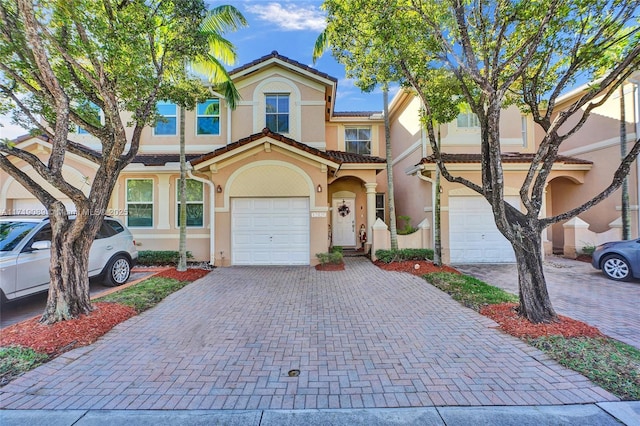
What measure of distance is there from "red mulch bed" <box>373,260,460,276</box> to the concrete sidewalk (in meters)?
5.97

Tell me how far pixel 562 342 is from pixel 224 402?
4.67 m

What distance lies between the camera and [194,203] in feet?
37.3

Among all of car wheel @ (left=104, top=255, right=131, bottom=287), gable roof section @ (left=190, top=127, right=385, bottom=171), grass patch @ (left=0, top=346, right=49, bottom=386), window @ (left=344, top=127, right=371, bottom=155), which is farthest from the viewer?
window @ (left=344, top=127, right=371, bottom=155)

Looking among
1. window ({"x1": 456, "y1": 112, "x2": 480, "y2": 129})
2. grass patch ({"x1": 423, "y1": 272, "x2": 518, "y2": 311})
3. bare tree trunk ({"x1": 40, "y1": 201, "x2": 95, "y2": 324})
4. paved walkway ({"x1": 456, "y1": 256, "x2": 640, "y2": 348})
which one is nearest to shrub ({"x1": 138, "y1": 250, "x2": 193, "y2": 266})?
bare tree trunk ({"x1": 40, "y1": 201, "x2": 95, "y2": 324})

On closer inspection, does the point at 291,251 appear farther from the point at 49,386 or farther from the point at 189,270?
the point at 49,386

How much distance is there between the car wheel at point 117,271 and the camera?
763 cm

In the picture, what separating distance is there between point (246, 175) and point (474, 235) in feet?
Result: 28.8

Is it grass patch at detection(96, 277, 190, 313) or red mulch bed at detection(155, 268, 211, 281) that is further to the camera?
red mulch bed at detection(155, 268, 211, 281)

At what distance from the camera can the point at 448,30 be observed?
256 inches

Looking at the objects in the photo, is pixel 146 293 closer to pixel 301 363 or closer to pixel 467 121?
pixel 301 363

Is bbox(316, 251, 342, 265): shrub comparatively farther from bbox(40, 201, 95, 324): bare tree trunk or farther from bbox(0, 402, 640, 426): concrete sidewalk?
bbox(0, 402, 640, 426): concrete sidewalk

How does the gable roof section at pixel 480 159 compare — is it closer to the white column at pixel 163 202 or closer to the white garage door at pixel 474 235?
the white garage door at pixel 474 235

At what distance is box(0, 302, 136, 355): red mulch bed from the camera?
4.15 m

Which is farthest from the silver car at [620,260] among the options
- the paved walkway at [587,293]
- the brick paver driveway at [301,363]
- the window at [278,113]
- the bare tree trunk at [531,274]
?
the window at [278,113]
